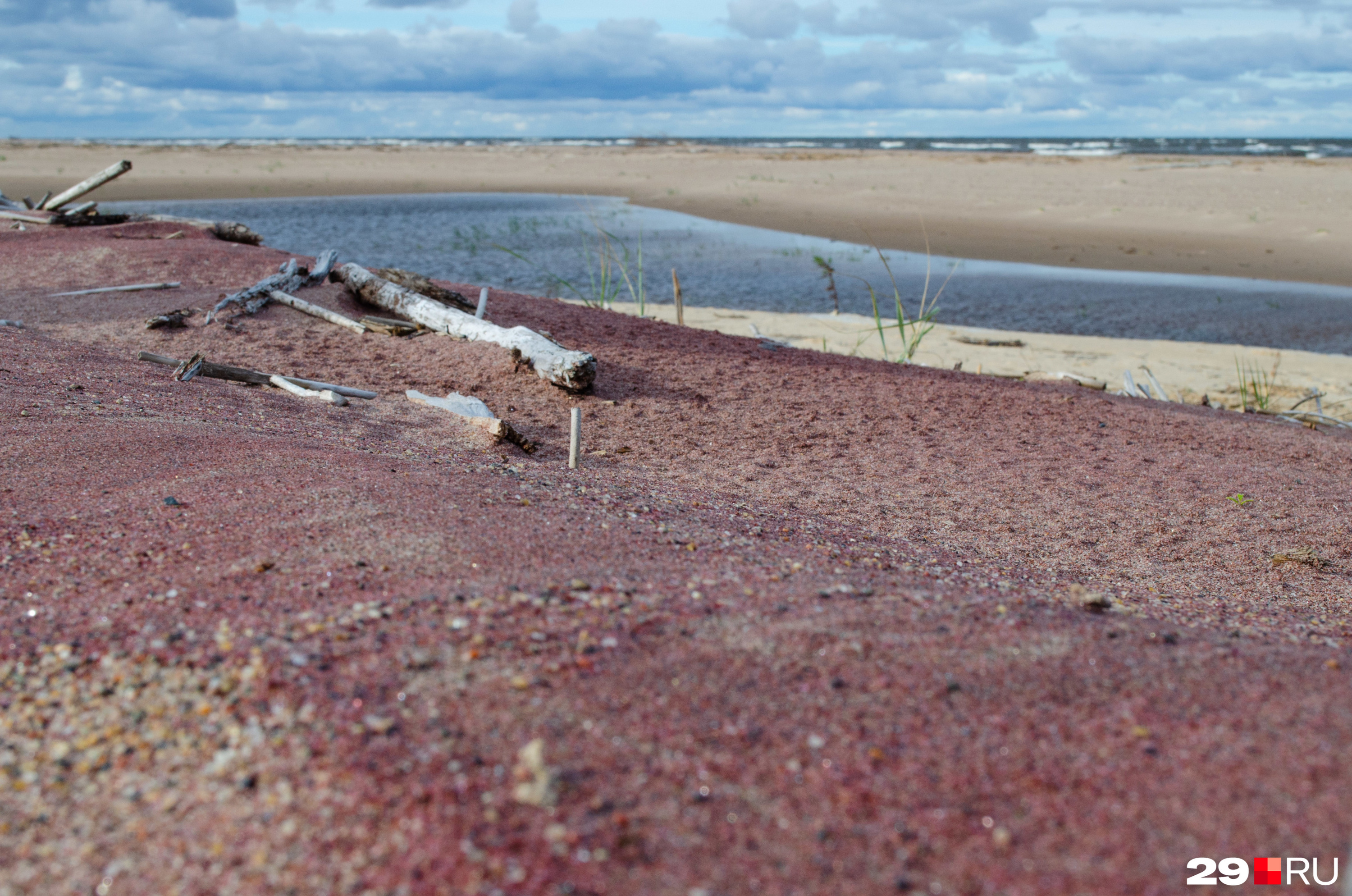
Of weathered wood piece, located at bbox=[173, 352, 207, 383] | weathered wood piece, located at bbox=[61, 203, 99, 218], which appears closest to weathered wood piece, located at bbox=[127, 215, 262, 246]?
weathered wood piece, located at bbox=[61, 203, 99, 218]

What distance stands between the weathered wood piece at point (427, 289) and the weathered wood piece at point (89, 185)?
5.15 m

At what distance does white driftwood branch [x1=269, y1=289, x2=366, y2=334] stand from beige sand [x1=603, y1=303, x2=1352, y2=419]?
12.7 feet

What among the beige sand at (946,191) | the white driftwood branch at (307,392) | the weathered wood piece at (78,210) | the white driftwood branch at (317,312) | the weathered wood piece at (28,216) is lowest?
the white driftwood branch at (307,392)

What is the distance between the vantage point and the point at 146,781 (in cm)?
187

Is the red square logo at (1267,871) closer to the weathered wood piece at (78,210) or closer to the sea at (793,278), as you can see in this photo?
the sea at (793,278)

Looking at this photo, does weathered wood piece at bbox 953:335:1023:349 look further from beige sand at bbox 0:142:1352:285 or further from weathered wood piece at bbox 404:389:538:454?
beige sand at bbox 0:142:1352:285

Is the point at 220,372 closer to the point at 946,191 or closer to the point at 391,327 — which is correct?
the point at 391,327

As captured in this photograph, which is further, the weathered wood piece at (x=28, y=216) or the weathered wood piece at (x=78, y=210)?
the weathered wood piece at (x=78, y=210)

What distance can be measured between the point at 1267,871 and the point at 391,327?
21.0 feet

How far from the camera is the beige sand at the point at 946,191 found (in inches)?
698

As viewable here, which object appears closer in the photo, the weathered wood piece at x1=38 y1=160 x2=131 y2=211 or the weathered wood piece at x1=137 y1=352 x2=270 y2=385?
the weathered wood piece at x1=137 y1=352 x2=270 y2=385

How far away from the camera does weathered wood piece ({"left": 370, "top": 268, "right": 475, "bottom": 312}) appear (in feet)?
23.5

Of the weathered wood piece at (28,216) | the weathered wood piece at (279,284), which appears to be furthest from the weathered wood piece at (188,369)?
the weathered wood piece at (28,216)

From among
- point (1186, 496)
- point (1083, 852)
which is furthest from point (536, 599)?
point (1186, 496)
